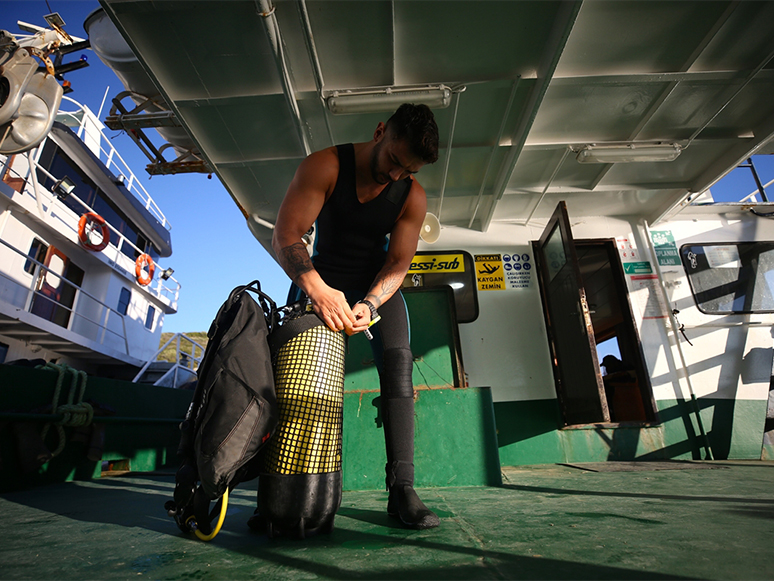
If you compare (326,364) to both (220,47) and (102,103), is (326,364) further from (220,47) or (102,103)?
(102,103)

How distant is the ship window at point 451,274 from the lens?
5.18 meters

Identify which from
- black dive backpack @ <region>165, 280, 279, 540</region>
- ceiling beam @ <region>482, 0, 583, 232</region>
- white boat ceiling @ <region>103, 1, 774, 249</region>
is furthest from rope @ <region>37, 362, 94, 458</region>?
ceiling beam @ <region>482, 0, 583, 232</region>

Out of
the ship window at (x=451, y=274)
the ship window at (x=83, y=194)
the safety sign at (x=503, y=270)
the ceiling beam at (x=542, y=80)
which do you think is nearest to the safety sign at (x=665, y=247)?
the safety sign at (x=503, y=270)

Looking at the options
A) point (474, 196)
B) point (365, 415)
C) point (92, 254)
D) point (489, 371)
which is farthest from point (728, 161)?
point (92, 254)

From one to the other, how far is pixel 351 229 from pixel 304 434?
92cm

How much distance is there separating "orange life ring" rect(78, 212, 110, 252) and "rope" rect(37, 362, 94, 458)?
7.06m

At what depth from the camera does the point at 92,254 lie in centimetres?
Answer: 925

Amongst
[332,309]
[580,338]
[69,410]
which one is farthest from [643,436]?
[69,410]

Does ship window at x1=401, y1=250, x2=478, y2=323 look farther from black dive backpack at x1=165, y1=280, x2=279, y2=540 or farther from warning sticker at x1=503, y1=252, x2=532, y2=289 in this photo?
black dive backpack at x1=165, y1=280, x2=279, y2=540

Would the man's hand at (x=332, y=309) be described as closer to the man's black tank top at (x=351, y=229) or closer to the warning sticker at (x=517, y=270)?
the man's black tank top at (x=351, y=229)

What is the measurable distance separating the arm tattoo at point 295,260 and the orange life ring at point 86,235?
985cm

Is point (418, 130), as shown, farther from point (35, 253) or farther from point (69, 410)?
point (35, 253)

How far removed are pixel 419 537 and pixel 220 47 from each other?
380cm

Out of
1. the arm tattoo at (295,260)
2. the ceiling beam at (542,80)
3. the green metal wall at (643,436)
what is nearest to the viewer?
the arm tattoo at (295,260)
